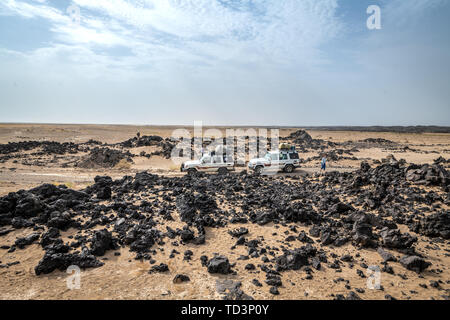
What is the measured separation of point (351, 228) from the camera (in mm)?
9445

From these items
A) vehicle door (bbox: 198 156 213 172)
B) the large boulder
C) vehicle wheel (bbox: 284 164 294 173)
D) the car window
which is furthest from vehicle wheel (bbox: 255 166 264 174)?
the large boulder

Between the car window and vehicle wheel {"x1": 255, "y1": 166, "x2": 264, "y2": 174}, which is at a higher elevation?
the car window

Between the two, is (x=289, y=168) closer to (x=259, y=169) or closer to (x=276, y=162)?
(x=276, y=162)

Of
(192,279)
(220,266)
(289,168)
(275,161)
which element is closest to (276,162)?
(275,161)

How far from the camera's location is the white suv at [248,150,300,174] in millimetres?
21969

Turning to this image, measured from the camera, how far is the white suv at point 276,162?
2197cm

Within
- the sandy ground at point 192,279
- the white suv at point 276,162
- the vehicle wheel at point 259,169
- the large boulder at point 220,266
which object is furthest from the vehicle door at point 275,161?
the large boulder at point 220,266

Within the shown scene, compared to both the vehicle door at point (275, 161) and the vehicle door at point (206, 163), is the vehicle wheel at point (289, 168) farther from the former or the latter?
the vehicle door at point (206, 163)

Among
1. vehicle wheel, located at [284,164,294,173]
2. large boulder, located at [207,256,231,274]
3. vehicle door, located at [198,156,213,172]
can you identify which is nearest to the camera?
large boulder, located at [207,256,231,274]

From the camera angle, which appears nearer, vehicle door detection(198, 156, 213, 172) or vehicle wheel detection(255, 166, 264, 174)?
vehicle door detection(198, 156, 213, 172)

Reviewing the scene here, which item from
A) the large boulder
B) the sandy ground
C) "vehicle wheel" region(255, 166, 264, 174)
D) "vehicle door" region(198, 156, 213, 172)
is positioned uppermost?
"vehicle door" region(198, 156, 213, 172)

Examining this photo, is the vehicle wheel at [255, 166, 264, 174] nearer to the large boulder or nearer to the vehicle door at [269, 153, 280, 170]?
the vehicle door at [269, 153, 280, 170]
